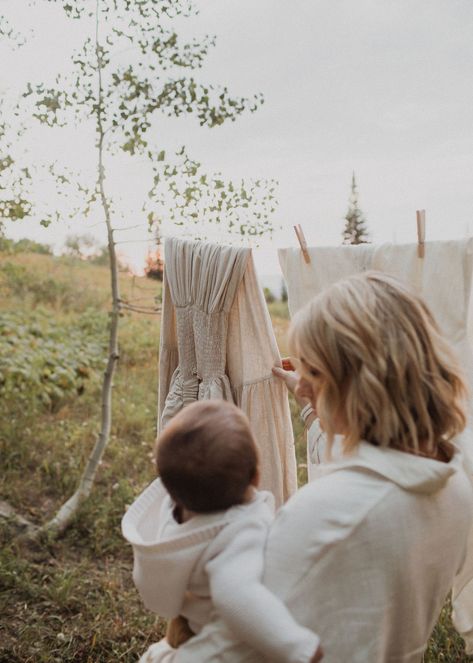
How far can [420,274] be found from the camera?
6.57 feet

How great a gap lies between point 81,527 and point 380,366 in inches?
114

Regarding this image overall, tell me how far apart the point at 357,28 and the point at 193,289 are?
2123mm

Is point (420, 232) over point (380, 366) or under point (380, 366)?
over

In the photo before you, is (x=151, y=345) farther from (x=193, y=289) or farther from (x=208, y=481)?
(x=208, y=481)

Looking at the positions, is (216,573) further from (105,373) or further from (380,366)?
(105,373)

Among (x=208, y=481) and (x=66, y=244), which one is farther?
(x=66, y=244)

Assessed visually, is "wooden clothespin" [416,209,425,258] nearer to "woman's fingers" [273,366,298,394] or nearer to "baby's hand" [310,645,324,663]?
"woman's fingers" [273,366,298,394]

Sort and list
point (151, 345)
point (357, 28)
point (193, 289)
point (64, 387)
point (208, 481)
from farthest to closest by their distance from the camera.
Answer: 1. point (151, 345)
2. point (64, 387)
3. point (357, 28)
4. point (193, 289)
5. point (208, 481)

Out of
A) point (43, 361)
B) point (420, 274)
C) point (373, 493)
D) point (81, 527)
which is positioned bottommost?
point (81, 527)

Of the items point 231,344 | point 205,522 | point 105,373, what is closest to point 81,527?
point 105,373

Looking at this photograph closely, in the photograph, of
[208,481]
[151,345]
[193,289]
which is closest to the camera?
[208,481]

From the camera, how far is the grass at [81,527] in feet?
9.08

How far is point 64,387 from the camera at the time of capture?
5.00 metres

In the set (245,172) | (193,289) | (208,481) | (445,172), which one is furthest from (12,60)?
(208,481)
